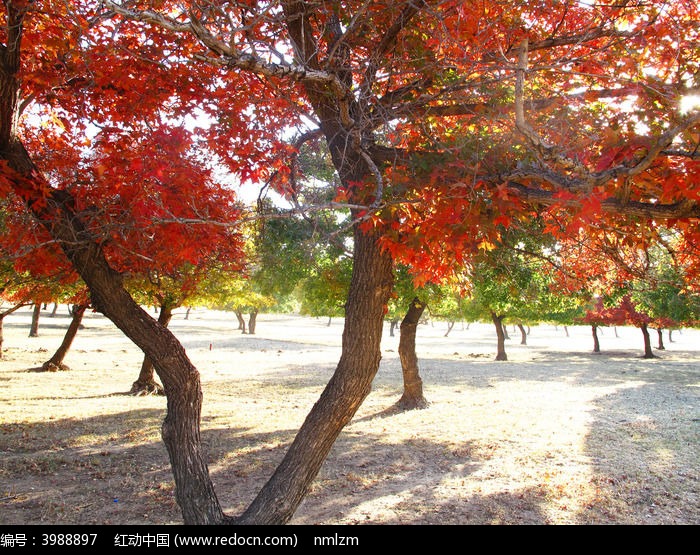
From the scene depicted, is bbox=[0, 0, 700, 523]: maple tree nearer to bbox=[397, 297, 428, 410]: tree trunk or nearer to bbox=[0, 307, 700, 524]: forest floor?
bbox=[0, 307, 700, 524]: forest floor

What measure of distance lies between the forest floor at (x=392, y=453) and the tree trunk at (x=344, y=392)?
140 centimetres

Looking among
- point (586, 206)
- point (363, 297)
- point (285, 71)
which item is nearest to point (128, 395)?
point (363, 297)

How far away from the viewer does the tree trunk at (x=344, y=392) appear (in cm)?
450

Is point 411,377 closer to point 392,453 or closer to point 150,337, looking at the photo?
point 392,453

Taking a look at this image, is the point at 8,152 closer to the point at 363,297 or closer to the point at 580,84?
the point at 363,297

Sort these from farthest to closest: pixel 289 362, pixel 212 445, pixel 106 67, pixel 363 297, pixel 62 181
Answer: pixel 289 362 → pixel 212 445 → pixel 62 181 → pixel 106 67 → pixel 363 297

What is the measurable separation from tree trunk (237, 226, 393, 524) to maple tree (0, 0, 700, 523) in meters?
0.01

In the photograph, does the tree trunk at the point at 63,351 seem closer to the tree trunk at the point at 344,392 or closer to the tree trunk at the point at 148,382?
the tree trunk at the point at 148,382

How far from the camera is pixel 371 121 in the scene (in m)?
4.75

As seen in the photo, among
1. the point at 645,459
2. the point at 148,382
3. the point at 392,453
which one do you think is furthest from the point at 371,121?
the point at 148,382

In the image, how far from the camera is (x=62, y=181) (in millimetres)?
6348

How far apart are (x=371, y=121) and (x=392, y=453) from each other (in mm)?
6215

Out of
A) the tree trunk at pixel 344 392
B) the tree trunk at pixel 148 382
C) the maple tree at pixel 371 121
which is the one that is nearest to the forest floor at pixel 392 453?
the tree trunk at pixel 148 382
